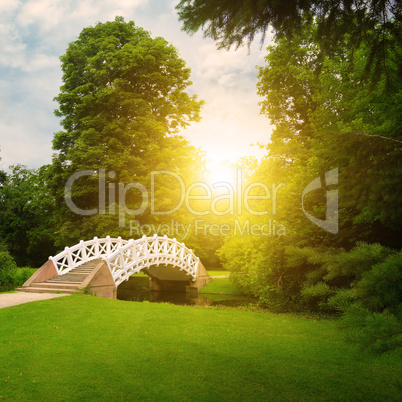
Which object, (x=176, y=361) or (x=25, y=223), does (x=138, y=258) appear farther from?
(x=25, y=223)

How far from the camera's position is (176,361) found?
6.02 metres

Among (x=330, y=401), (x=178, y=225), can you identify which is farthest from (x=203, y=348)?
(x=178, y=225)

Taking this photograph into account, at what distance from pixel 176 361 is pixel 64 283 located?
9325mm

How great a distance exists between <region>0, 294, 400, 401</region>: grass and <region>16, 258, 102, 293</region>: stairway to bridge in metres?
3.97

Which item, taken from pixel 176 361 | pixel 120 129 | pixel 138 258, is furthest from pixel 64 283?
pixel 120 129

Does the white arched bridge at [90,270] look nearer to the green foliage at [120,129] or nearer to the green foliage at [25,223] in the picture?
the green foliage at [120,129]

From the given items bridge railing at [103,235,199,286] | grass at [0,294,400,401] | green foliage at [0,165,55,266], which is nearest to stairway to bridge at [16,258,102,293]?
bridge railing at [103,235,199,286]

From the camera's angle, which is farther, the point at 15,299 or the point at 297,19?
the point at 15,299

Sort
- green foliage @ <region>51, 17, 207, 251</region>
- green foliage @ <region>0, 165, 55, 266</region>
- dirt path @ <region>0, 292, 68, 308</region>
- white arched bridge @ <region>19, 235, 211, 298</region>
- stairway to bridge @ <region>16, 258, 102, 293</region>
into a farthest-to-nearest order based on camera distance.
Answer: green foliage @ <region>0, 165, 55, 266</region>
green foliage @ <region>51, 17, 207, 251</region>
white arched bridge @ <region>19, 235, 211, 298</region>
stairway to bridge @ <region>16, 258, 102, 293</region>
dirt path @ <region>0, 292, 68, 308</region>

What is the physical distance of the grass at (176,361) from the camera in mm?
4883

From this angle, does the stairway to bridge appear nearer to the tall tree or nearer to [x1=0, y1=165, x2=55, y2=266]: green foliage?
the tall tree

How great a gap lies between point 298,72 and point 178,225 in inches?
459

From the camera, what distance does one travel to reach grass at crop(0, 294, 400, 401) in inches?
192

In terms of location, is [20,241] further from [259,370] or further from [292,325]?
[259,370]
